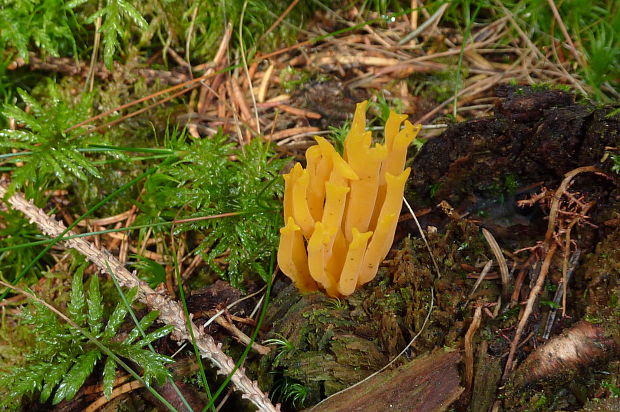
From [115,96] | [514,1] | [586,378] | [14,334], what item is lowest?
[14,334]

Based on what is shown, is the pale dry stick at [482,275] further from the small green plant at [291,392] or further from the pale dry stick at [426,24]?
the pale dry stick at [426,24]

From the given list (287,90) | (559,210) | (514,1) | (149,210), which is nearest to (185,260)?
(149,210)

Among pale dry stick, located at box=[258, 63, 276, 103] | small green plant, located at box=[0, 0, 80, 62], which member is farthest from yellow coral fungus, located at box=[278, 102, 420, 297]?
small green plant, located at box=[0, 0, 80, 62]

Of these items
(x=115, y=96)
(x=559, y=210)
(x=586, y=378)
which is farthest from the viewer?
(x=115, y=96)

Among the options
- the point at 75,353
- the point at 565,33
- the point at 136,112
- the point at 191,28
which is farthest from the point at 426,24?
the point at 75,353

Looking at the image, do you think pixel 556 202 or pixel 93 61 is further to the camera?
pixel 93 61

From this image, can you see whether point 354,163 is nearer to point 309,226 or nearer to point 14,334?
point 309,226

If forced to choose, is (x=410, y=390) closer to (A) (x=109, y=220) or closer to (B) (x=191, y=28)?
(A) (x=109, y=220)
